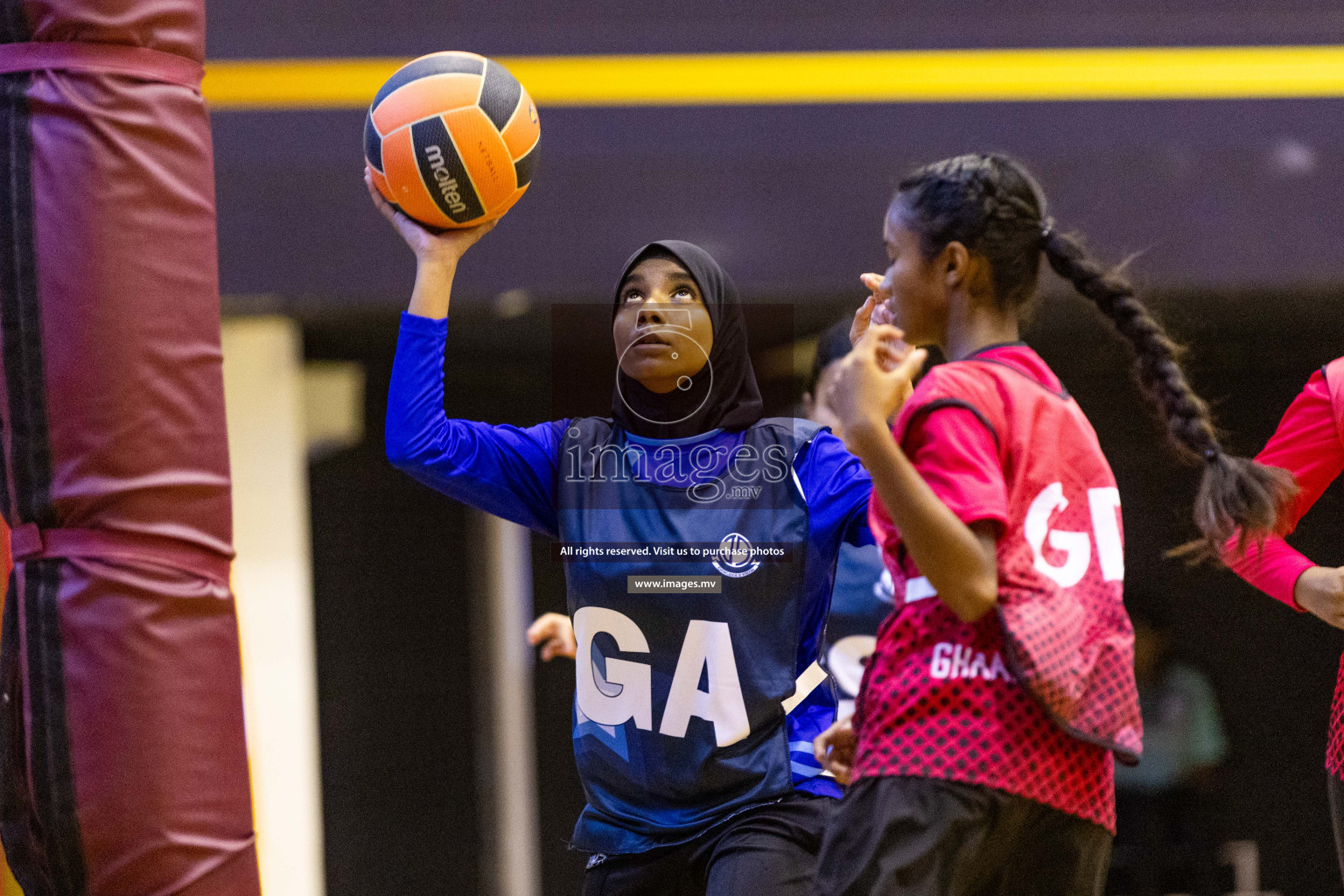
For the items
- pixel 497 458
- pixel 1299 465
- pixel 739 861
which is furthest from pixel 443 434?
pixel 1299 465

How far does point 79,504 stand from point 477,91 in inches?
46.6

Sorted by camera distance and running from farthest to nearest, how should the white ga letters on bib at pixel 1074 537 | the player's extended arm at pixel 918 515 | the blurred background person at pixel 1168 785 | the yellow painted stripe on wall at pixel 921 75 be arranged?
the blurred background person at pixel 1168 785
the yellow painted stripe on wall at pixel 921 75
the white ga letters on bib at pixel 1074 537
the player's extended arm at pixel 918 515

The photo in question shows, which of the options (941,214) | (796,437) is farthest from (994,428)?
(796,437)

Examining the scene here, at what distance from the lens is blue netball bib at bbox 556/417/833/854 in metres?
2.60

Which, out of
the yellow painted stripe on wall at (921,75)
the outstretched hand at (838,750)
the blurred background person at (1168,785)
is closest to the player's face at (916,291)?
the outstretched hand at (838,750)

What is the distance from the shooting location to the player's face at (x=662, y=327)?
2836 mm

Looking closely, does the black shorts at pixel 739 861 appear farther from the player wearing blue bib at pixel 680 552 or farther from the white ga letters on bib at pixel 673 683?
the white ga letters on bib at pixel 673 683

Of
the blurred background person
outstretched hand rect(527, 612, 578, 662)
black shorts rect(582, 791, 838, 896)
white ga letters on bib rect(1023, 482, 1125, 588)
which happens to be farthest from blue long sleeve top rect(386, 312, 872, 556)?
the blurred background person

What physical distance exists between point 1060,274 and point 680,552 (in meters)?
0.95

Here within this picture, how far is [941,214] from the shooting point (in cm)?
216

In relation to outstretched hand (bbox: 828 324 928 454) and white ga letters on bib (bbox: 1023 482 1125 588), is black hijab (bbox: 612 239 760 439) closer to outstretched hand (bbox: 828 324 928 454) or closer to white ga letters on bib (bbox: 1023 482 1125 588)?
outstretched hand (bbox: 828 324 928 454)

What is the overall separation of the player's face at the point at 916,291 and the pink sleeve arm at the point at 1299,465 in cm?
103

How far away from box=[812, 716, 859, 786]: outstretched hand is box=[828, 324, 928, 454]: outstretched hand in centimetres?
50

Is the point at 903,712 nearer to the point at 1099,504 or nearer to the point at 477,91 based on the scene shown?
the point at 1099,504
